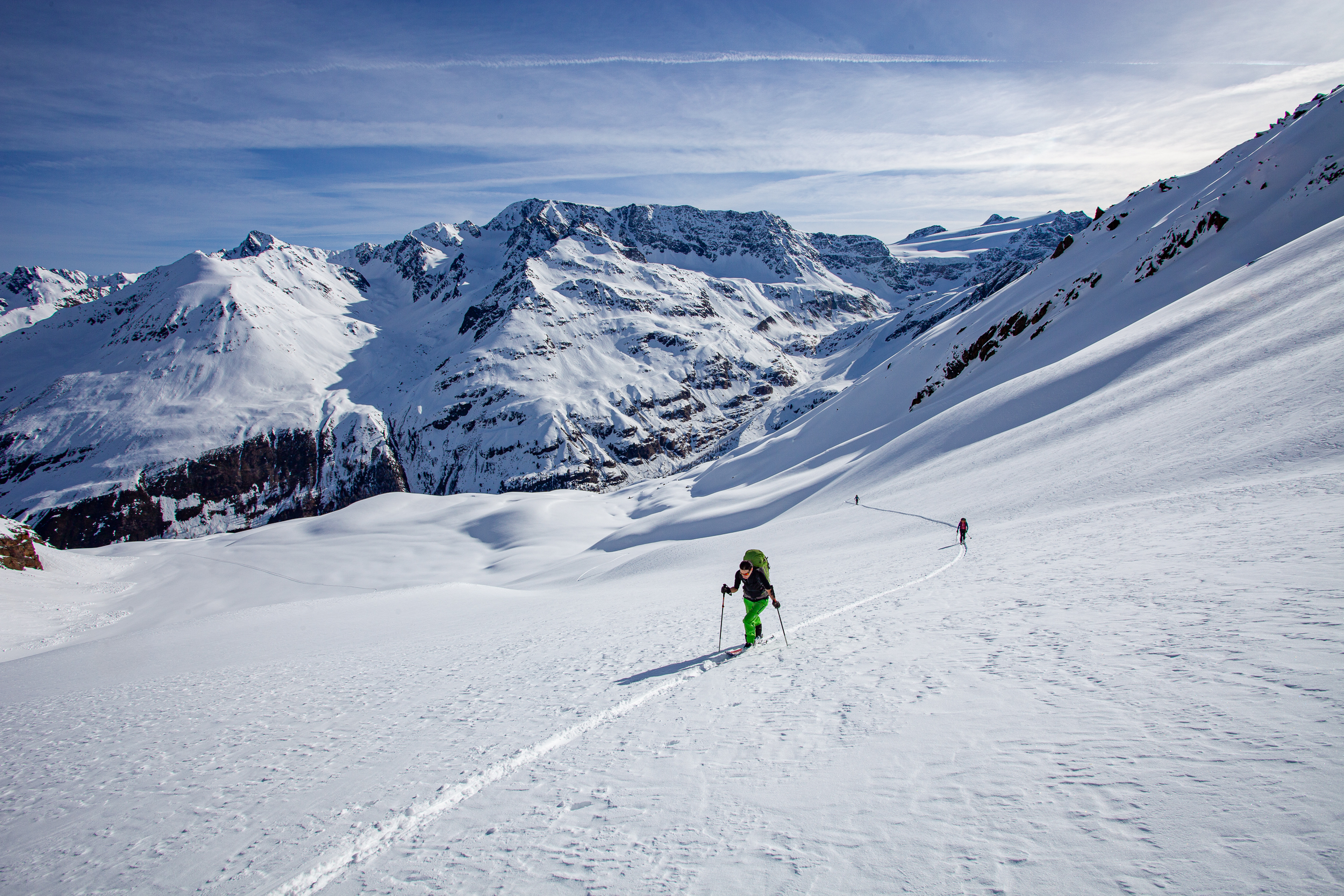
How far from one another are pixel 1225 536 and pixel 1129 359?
2141 centimetres

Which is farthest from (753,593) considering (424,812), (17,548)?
(17,548)

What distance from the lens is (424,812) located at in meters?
4.71

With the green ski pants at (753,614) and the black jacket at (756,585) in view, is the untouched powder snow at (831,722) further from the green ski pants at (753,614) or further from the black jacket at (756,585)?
the black jacket at (756,585)

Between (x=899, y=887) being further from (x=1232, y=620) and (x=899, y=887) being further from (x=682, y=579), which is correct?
(x=682, y=579)

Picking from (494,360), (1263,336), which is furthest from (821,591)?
(494,360)

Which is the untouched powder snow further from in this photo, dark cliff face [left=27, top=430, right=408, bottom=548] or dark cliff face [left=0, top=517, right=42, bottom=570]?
dark cliff face [left=27, top=430, right=408, bottom=548]

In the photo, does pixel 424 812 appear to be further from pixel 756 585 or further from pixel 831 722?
pixel 756 585

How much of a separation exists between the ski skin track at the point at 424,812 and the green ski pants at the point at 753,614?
1.66 meters

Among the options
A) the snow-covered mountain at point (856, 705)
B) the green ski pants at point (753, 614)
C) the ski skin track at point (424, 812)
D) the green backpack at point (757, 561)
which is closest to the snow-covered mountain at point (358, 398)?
the snow-covered mountain at point (856, 705)

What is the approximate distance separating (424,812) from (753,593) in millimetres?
5224

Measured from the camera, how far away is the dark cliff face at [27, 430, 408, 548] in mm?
116500

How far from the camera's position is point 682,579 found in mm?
20016

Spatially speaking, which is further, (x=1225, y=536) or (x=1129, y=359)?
(x=1129, y=359)

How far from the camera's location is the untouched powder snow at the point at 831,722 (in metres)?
3.31
